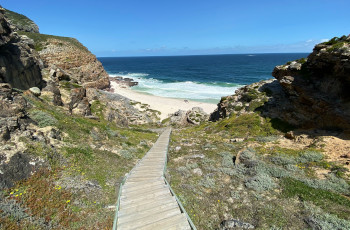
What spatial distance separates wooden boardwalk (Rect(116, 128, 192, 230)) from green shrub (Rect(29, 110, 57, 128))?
792 cm

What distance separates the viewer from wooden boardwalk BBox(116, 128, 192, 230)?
7863 millimetres

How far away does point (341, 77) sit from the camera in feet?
61.6

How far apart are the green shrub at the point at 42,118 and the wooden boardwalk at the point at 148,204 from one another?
7.92m

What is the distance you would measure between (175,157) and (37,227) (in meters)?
11.2

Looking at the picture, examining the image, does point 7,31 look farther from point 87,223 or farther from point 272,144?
point 272,144

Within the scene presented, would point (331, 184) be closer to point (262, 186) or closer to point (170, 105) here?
point (262, 186)

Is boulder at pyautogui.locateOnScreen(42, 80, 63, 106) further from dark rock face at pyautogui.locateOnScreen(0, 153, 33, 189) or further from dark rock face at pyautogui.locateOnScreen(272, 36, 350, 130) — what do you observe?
dark rock face at pyautogui.locateOnScreen(272, 36, 350, 130)

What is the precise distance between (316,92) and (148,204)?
22.6 meters

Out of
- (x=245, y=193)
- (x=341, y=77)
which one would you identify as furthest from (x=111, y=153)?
(x=341, y=77)

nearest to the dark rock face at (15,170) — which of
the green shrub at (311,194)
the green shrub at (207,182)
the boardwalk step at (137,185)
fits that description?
the boardwalk step at (137,185)

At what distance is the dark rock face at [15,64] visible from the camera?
19.6 meters

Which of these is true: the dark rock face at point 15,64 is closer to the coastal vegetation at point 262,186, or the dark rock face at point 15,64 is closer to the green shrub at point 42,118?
the green shrub at point 42,118

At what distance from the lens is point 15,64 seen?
22.2 m

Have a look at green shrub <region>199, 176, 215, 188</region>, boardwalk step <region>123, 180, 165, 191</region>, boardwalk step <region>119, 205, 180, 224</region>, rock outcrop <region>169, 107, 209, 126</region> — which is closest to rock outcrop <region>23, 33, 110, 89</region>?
rock outcrop <region>169, 107, 209, 126</region>
